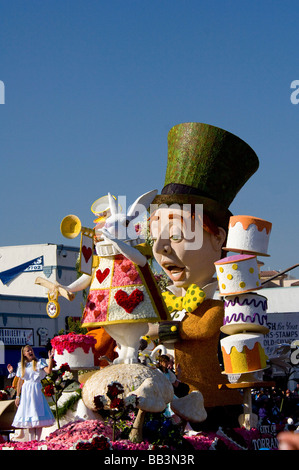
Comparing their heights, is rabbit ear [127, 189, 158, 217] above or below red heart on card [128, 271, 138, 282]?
above

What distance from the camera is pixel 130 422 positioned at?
8242mm

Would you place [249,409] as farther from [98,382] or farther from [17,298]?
[17,298]

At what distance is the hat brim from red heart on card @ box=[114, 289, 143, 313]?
2620 mm

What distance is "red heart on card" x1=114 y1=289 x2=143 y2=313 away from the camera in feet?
32.1

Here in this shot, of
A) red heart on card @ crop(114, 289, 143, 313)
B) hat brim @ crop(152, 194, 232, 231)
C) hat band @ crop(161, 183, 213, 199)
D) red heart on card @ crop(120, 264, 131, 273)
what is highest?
hat band @ crop(161, 183, 213, 199)

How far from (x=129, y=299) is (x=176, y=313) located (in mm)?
2236

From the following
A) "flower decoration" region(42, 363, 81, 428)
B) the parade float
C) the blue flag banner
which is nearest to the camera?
the parade float

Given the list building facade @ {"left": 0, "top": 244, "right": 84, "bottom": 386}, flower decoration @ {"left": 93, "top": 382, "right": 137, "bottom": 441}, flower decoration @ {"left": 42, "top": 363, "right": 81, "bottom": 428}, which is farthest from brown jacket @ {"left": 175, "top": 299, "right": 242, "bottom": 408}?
building facade @ {"left": 0, "top": 244, "right": 84, "bottom": 386}

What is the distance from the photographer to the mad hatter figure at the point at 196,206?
12.0 metres

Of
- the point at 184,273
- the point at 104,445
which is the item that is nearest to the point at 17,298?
the point at 184,273

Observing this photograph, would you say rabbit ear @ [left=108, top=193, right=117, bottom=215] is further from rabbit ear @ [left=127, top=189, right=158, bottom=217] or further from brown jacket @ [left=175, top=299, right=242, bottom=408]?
brown jacket @ [left=175, top=299, right=242, bottom=408]

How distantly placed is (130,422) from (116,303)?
2.04 metres

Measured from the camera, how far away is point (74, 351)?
34.0 feet

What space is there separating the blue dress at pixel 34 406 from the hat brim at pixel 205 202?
3472mm
